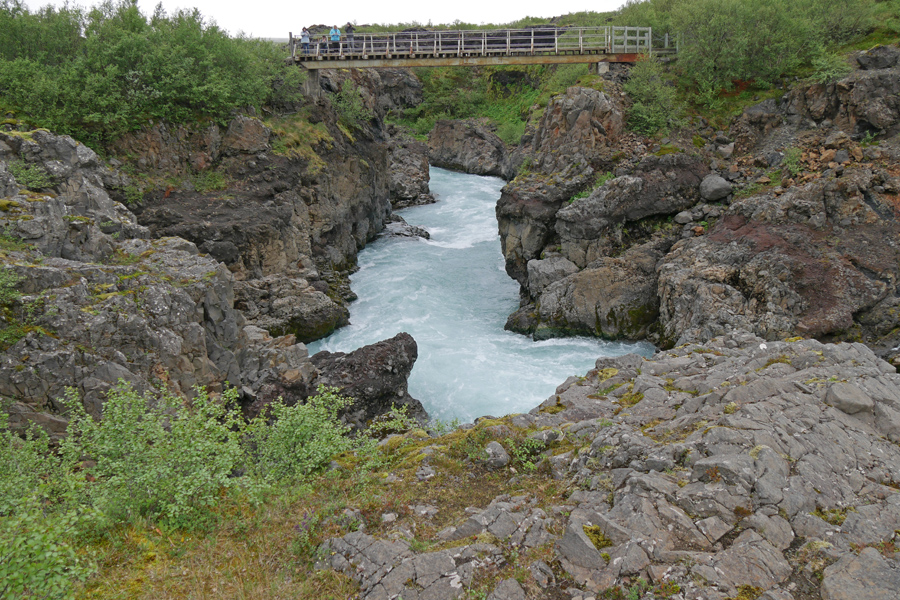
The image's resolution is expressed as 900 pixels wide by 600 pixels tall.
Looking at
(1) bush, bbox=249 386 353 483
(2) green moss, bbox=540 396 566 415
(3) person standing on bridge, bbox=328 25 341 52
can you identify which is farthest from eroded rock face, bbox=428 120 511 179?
(1) bush, bbox=249 386 353 483

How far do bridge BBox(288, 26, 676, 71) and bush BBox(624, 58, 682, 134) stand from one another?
2.39 metres

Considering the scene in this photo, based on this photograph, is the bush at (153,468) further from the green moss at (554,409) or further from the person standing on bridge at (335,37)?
the person standing on bridge at (335,37)

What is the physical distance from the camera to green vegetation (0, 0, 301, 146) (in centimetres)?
2106

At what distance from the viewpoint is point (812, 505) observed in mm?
7023

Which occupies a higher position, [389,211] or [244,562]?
[389,211]

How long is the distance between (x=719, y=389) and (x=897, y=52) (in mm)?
22190

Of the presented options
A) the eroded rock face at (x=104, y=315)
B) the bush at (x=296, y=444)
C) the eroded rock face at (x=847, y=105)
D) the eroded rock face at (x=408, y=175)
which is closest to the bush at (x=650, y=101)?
the eroded rock face at (x=847, y=105)

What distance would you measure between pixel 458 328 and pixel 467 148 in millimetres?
40626

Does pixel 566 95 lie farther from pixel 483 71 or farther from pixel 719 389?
pixel 483 71

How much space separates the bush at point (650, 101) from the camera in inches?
1018

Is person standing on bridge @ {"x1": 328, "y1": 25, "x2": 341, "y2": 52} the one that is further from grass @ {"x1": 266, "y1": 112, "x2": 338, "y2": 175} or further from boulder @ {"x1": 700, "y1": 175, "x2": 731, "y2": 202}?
boulder @ {"x1": 700, "y1": 175, "x2": 731, "y2": 202}

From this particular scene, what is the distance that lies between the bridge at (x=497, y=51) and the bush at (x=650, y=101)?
239 cm

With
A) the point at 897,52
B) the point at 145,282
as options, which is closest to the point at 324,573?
the point at 145,282

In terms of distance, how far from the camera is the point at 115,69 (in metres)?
22.2
